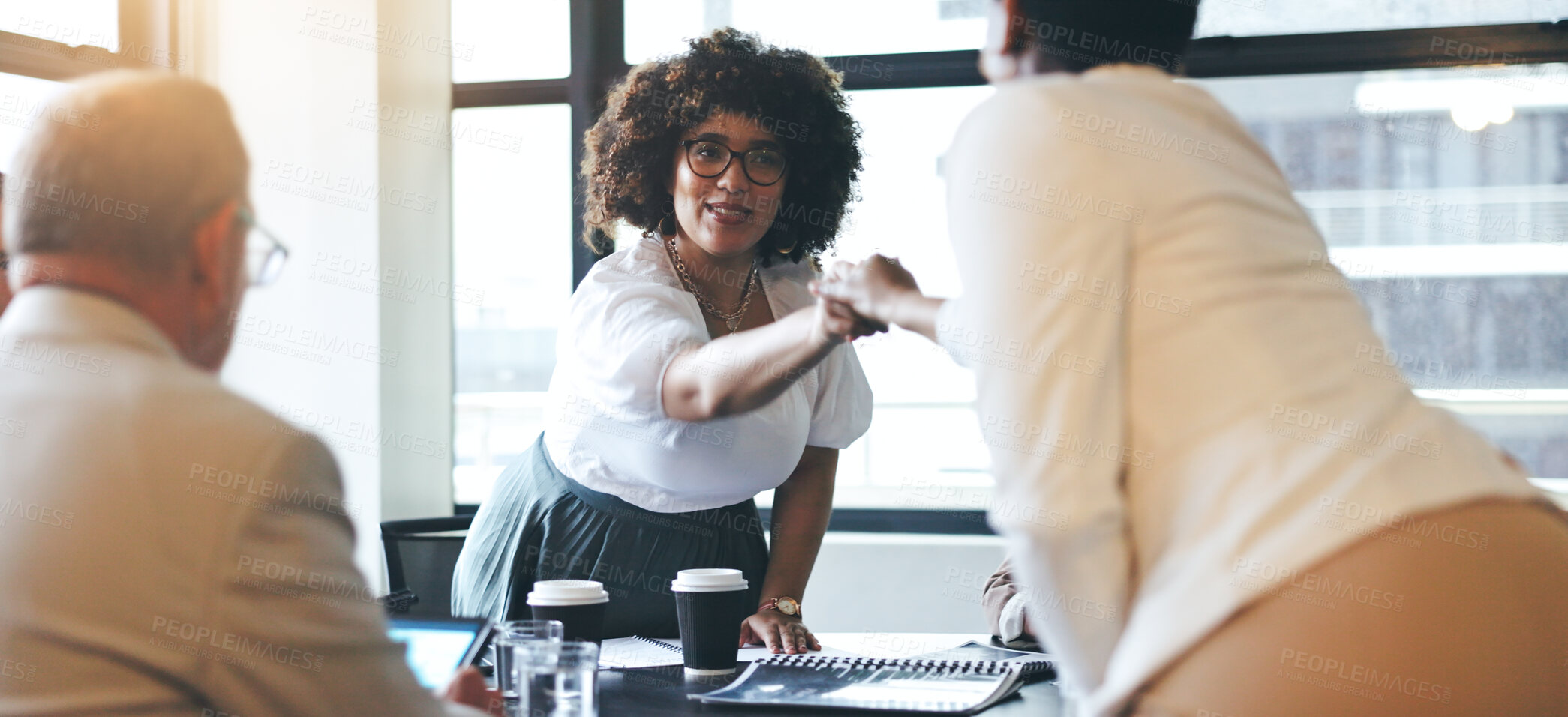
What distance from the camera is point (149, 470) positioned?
762 millimetres

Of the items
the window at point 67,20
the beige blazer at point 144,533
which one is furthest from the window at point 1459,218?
the window at point 67,20

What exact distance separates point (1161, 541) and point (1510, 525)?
0.26 metres

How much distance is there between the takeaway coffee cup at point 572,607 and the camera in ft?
4.84

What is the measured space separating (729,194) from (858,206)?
1.15 metres

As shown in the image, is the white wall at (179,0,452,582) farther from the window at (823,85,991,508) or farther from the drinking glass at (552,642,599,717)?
the drinking glass at (552,642,599,717)

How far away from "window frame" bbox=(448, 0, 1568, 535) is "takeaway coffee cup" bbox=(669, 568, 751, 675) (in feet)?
7.28

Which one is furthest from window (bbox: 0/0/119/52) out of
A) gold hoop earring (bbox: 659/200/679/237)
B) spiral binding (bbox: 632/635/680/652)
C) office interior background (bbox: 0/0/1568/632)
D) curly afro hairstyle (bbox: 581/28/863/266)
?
spiral binding (bbox: 632/635/680/652)

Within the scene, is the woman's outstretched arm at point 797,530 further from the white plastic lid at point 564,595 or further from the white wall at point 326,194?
the white wall at point 326,194

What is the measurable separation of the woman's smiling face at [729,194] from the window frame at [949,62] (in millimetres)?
1451

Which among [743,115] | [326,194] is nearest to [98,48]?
[326,194]

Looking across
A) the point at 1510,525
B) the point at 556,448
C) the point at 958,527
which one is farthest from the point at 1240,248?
the point at 958,527

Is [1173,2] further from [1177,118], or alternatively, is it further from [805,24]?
[805,24]

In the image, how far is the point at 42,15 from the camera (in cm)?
329

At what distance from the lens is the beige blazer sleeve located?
0.77 meters
